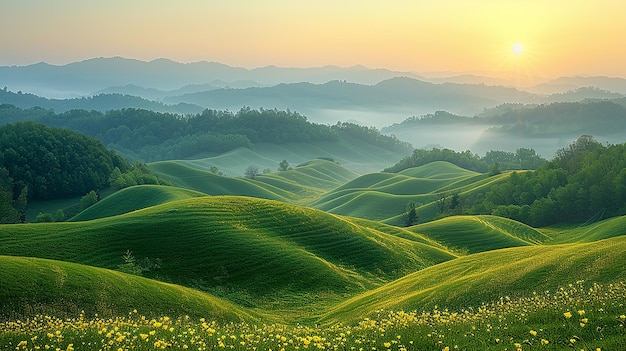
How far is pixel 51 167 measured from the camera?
183 meters

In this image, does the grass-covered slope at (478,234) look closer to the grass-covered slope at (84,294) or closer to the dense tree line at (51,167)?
the grass-covered slope at (84,294)

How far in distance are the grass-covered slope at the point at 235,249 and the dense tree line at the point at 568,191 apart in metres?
81.2

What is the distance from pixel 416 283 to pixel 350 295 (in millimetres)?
12338

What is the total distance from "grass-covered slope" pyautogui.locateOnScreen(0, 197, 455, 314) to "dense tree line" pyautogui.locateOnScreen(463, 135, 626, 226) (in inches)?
3197

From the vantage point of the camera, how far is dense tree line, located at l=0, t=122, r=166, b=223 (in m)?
178

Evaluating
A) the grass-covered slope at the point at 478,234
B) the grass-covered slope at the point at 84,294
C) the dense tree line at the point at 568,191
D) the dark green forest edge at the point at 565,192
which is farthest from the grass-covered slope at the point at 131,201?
the dense tree line at the point at 568,191

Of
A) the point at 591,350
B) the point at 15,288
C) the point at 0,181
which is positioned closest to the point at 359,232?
the point at 15,288

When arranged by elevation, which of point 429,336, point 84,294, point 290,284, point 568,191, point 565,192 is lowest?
point 290,284

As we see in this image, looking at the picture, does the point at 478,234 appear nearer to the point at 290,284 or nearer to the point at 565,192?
the point at 565,192

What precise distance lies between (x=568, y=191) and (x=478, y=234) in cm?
5403

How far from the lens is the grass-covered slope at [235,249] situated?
2114 inches

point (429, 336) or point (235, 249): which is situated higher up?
point (429, 336)

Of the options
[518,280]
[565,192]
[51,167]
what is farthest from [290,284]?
[51,167]

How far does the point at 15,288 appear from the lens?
33000 millimetres
